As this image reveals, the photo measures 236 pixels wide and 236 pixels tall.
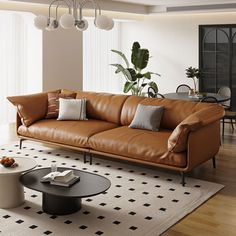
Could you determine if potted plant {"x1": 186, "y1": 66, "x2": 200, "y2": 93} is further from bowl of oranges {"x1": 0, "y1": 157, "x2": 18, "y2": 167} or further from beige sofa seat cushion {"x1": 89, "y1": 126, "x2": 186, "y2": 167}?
bowl of oranges {"x1": 0, "y1": 157, "x2": 18, "y2": 167}

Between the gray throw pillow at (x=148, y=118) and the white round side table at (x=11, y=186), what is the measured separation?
6.12ft

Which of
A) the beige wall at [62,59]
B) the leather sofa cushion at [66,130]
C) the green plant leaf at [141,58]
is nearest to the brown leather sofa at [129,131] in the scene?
the leather sofa cushion at [66,130]

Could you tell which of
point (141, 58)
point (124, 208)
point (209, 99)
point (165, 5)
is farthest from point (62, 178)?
point (165, 5)

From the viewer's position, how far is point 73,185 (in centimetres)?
400

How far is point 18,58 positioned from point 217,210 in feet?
18.7

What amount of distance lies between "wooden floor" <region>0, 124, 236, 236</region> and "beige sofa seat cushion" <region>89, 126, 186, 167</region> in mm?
594

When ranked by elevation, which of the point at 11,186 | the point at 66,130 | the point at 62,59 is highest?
the point at 62,59

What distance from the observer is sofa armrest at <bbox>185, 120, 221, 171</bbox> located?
4840 millimetres

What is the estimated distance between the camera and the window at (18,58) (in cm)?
819

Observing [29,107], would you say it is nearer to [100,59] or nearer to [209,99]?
[209,99]

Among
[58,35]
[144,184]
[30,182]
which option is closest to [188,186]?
[144,184]

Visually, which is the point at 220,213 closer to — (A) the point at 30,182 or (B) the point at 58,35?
(A) the point at 30,182

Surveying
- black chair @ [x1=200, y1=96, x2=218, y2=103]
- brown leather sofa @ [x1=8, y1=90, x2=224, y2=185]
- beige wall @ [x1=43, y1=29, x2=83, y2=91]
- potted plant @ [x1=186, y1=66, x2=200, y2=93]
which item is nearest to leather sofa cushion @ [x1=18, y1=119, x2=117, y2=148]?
brown leather sofa @ [x1=8, y1=90, x2=224, y2=185]

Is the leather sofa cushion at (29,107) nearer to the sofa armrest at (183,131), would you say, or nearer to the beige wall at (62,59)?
the beige wall at (62,59)
